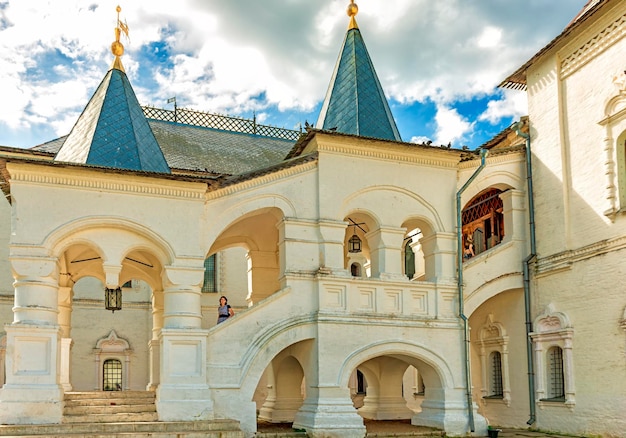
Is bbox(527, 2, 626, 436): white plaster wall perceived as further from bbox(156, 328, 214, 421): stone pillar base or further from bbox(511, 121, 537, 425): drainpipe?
bbox(156, 328, 214, 421): stone pillar base

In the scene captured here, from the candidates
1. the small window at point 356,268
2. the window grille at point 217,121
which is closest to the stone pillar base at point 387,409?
the small window at point 356,268

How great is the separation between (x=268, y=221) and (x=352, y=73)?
4.33m

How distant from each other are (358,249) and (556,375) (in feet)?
16.7

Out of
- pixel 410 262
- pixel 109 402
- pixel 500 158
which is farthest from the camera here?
pixel 410 262

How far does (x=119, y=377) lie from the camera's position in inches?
926

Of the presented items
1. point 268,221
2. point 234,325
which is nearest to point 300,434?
point 234,325

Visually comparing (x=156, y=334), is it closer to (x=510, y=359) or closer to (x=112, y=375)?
(x=112, y=375)

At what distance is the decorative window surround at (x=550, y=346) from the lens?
51.2ft

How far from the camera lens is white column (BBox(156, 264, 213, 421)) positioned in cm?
1404

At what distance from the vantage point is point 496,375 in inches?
711

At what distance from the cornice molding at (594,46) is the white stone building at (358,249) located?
40mm

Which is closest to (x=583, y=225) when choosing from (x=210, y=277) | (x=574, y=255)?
(x=574, y=255)

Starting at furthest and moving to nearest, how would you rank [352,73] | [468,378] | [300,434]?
[352,73] → [468,378] → [300,434]

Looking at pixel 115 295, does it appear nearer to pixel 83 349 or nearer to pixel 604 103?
pixel 83 349
